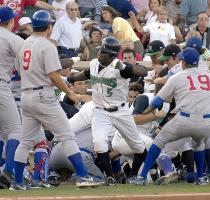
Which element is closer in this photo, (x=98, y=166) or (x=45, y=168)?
(x=45, y=168)

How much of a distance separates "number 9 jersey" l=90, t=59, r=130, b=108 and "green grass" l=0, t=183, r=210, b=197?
1130 mm

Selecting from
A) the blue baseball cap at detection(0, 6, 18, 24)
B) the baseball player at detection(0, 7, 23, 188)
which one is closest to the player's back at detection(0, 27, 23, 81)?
the baseball player at detection(0, 7, 23, 188)

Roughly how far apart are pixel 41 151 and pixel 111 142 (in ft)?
5.30

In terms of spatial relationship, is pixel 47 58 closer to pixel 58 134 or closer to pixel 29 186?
pixel 58 134

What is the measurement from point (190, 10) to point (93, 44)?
2.67 meters

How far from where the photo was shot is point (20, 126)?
1427 cm

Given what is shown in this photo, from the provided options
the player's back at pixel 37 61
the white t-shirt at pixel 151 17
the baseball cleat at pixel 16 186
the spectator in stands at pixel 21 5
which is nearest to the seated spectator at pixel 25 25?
the spectator in stands at pixel 21 5

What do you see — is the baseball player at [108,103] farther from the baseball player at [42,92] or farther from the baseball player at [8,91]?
the baseball player at [8,91]

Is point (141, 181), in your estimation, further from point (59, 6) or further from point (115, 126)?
point (59, 6)

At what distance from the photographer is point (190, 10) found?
2205 cm

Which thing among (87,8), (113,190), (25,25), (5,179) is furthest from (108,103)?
(87,8)

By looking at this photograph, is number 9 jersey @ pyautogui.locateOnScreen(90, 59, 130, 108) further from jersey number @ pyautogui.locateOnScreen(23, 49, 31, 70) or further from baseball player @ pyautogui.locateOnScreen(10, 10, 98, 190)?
jersey number @ pyautogui.locateOnScreen(23, 49, 31, 70)

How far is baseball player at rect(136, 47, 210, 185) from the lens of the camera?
14430 millimetres

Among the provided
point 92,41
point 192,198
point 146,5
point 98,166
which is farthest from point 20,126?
point 146,5
